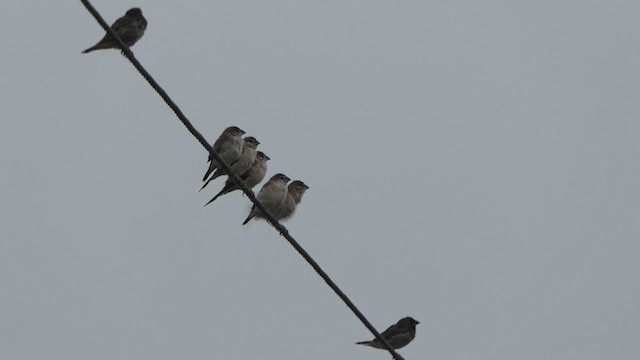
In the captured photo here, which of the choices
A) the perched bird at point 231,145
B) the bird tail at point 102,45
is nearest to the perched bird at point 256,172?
the perched bird at point 231,145

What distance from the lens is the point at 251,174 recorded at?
49.3 ft

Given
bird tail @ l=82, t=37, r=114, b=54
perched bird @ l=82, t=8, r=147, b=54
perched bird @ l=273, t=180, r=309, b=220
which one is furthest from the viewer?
perched bird @ l=273, t=180, r=309, b=220

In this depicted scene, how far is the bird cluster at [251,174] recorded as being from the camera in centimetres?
1464

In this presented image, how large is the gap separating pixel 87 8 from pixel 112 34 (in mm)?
534

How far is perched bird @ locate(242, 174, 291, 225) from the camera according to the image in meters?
14.7

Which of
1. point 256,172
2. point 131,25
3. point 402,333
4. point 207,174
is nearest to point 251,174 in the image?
point 256,172

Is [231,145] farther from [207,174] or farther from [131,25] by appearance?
[131,25]

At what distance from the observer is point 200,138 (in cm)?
854

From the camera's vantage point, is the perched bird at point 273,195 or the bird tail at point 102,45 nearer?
the bird tail at point 102,45

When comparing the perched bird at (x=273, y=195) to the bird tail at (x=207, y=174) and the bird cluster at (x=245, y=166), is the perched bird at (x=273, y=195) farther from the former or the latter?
the bird tail at (x=207, y=174)

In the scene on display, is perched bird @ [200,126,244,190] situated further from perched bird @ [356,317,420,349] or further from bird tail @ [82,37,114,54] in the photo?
perched bird @ [356,317,420,349]

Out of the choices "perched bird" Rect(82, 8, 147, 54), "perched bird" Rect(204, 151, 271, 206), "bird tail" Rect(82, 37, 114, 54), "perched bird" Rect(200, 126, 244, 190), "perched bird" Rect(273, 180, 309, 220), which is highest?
"perched bird" Rect(82, 8, 147, 54)

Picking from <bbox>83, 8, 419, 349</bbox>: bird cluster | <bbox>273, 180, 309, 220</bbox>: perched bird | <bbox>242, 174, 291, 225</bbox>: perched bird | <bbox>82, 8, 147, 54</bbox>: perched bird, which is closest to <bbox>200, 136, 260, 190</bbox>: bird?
<bbox>83, 8, 419, 349</bbox>: bird cluster

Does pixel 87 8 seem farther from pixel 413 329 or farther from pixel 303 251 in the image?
pixel 413 329
